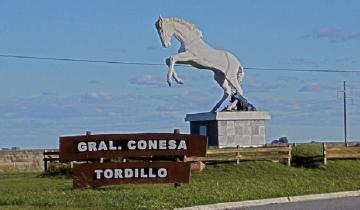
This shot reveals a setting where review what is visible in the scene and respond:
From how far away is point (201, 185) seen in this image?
82.5 feet

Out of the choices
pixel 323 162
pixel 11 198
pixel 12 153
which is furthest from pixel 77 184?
pixel 12 153

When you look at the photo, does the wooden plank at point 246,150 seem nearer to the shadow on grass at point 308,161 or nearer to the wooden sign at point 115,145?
the shadow on grass at point 308,161

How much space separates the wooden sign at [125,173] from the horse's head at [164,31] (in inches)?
625

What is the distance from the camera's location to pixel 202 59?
4047 centimetres

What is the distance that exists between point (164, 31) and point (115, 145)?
16.1m

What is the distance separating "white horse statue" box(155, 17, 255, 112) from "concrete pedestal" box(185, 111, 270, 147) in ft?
2.32

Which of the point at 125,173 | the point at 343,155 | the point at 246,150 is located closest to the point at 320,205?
the point at 125,173

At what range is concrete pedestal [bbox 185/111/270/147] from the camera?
40.5m

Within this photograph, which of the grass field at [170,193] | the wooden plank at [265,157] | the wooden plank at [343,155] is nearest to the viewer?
the grass field at [170,193]

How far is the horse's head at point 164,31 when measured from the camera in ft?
129

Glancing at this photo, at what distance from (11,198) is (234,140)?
790 inches

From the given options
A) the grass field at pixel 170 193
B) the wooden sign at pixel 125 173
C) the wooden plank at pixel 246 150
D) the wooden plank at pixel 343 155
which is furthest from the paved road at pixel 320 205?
the wooden plank at pixel 343 155

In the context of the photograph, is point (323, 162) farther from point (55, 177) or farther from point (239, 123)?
point (55, 177)

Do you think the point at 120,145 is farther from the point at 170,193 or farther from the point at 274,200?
the point at 274,200
